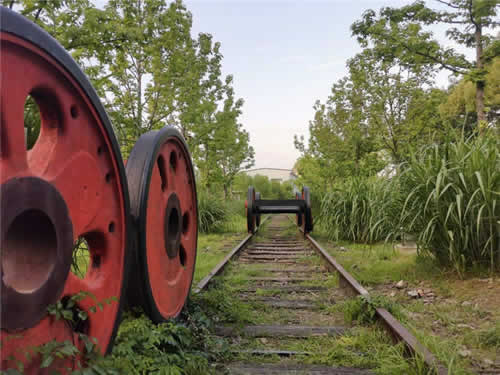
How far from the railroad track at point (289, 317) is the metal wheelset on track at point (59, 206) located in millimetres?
821

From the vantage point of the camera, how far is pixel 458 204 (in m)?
2.99

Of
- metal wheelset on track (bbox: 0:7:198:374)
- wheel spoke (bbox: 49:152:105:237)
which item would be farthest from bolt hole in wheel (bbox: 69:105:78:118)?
wheel spoke (bbox: 49:152:105:237)

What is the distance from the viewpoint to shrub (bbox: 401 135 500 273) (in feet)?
10.2

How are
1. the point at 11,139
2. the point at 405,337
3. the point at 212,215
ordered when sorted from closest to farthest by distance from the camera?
the point at 11,139, the point at 405,337, the point at 212,215

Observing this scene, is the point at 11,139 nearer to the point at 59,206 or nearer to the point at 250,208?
the point at 59,206

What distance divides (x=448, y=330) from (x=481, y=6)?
26.8 ft

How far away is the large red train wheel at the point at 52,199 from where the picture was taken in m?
0.98

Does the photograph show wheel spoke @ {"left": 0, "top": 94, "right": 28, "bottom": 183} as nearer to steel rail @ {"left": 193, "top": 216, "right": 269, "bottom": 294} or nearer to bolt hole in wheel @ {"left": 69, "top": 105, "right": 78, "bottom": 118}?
bolt hole in wheel @ {"left": 69, "top": 105, "right": 78, "bottom": 118}

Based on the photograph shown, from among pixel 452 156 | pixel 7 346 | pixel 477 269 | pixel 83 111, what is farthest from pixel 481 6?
pixel 7 346

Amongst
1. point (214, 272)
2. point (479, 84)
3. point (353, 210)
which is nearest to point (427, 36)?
point (479, 84)

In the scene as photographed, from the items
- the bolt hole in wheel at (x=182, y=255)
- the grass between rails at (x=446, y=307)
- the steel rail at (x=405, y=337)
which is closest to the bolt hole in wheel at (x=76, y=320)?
the bolt hole in wheel at (x=182, y=255)

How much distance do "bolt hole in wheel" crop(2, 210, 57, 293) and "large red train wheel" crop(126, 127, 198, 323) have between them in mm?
587

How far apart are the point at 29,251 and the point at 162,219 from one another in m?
1.02

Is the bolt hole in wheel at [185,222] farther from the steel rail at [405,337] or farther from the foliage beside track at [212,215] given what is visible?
the foliage beside track at [212,215]
